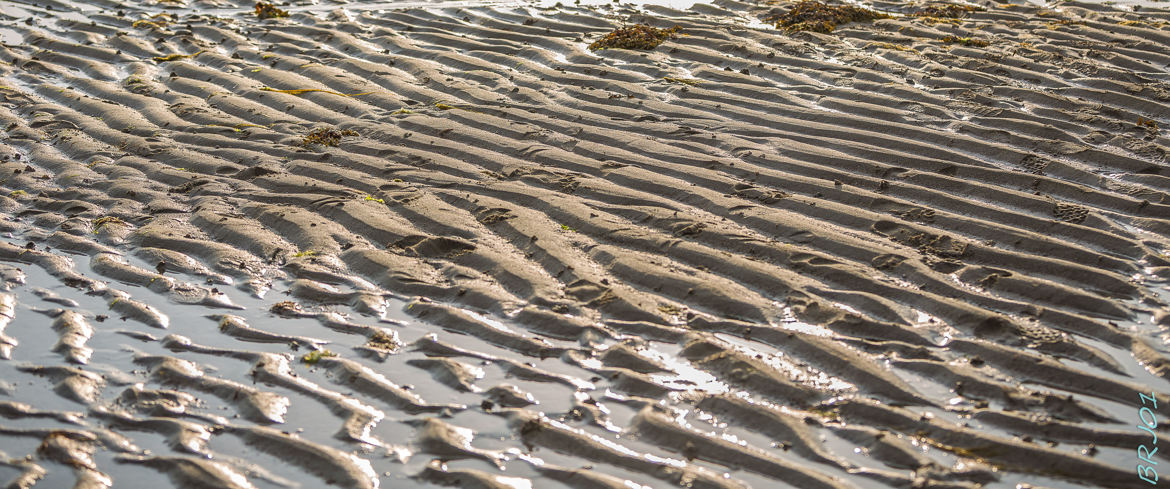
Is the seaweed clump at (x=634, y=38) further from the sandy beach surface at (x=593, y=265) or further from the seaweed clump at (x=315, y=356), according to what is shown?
the seaweed clump at (x=315, y=356)

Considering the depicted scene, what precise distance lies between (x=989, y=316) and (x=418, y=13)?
7014 mm

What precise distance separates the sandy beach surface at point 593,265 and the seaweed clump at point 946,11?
0.86m

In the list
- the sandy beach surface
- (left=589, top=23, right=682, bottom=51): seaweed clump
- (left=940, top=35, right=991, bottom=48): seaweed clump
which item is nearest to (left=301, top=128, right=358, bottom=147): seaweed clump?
the sandy beach surface

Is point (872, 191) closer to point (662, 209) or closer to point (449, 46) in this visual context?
point (662, 209)

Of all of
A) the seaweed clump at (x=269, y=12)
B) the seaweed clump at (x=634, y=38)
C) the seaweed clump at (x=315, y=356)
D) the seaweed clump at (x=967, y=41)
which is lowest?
the seaweed clump at (x=315, y=356)

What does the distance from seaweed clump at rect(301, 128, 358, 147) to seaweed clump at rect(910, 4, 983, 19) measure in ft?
17.6

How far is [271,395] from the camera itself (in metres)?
3.89

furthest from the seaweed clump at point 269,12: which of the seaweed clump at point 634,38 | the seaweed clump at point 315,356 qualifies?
the seaweed clump at point 315,356

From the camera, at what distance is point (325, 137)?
6715 mm

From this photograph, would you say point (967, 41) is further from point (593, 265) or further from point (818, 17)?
point (593, 265)

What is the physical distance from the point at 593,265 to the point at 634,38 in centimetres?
422

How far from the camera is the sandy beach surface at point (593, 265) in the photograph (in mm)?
3578

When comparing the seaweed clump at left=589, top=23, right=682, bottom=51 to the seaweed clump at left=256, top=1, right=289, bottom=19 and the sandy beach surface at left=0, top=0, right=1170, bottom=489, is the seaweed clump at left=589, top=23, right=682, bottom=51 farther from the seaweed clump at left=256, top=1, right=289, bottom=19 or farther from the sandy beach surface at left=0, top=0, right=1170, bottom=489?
the seaweed clump at left=256, top=1, right=289, bottom=19

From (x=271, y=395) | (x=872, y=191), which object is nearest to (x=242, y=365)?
(x=271, y=395)
